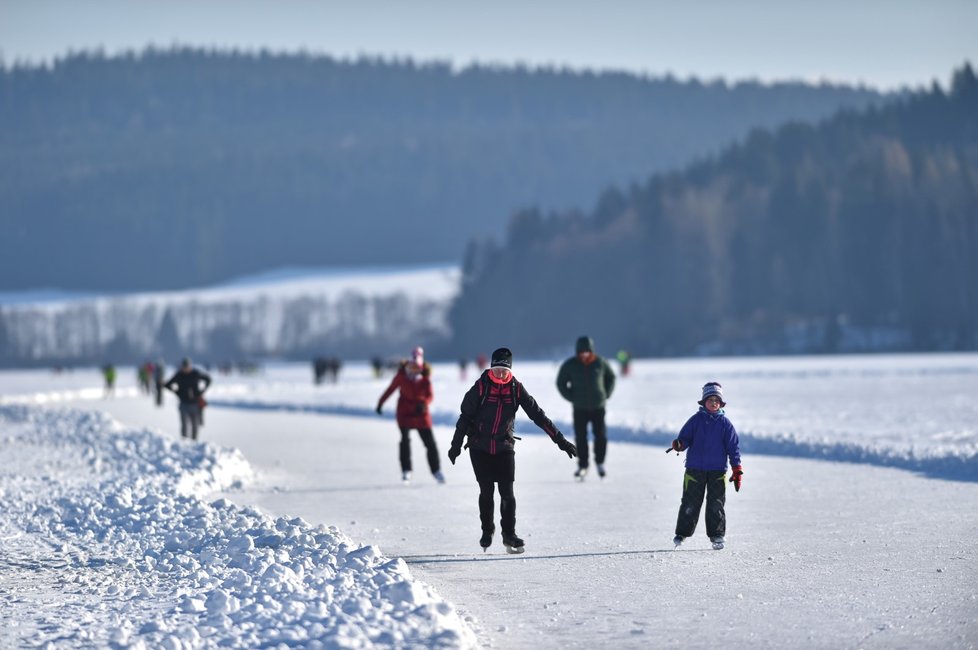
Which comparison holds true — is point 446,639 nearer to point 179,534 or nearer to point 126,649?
point 126,649

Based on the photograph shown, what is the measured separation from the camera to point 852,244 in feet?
365

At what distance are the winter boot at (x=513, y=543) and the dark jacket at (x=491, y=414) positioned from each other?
23.6 inches

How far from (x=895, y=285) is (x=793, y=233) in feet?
39.4

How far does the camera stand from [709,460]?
34.5 ft

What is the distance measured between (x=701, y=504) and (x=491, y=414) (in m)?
1.69

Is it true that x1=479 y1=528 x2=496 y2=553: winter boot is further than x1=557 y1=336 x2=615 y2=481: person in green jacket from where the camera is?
No

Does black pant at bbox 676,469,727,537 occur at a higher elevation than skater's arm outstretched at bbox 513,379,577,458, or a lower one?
lower

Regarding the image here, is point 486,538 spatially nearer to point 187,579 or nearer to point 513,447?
point 513,447

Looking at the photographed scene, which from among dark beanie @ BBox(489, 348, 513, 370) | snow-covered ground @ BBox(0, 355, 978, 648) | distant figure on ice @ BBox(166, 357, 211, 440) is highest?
dark beanie @ BBox(489, 348, 513, 370)

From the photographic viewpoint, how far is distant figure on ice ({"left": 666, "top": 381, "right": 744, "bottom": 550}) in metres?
10.5

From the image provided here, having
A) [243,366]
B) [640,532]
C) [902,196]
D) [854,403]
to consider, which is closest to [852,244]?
[902,196]

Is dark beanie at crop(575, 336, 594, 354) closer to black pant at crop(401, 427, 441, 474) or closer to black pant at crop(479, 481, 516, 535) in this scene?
black pant at crop(401, 427, 441, 474)

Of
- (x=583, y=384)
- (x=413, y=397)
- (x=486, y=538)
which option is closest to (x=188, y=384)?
(x=413, y=397)

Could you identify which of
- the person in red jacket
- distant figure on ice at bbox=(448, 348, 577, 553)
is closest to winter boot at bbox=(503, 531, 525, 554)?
distant figure on ice at bbox=(448, 348, 577, 553)
